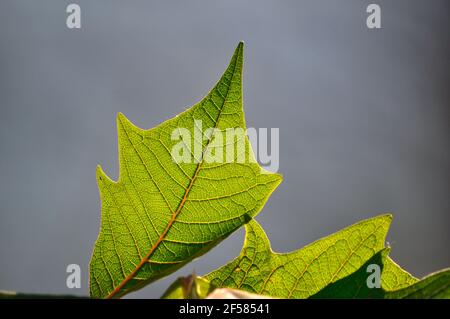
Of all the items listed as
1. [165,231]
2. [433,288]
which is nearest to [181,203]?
[165,231]

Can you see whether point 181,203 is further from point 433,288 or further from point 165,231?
point 433,288

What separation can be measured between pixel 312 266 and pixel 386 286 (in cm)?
4

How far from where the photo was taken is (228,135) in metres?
0.28

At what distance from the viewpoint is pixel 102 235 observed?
288mm

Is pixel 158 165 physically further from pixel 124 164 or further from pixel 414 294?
pixel 414 294

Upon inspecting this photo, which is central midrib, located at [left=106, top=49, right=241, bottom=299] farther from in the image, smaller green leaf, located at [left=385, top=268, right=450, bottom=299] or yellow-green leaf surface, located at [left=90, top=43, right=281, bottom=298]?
smaller green leaf, located at [left=385, top=268, right=450, bottom=299]

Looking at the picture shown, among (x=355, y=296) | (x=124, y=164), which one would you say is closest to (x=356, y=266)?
(x=355, y=296)

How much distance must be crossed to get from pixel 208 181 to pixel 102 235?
6 centimetres

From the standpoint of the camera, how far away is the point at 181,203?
11.2 inches

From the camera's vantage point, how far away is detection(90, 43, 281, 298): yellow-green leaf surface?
278 mm

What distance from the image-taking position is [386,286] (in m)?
0.25

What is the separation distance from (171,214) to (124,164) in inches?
1.4

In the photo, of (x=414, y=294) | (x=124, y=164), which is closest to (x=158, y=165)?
(x=124, y=164)

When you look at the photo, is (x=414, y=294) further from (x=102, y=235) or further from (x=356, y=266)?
(x=102, y=235)
